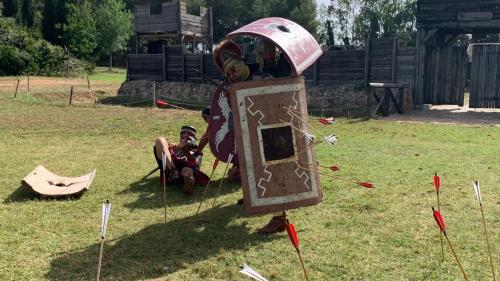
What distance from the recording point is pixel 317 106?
18094 mm

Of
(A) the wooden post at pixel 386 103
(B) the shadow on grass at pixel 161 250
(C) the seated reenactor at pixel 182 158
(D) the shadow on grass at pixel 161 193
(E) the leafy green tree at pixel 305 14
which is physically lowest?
(B) the shadow on grass at pixel 161 250

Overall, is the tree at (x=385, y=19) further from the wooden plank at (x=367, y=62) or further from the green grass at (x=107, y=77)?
the wooden plank at (x=367, y=62)

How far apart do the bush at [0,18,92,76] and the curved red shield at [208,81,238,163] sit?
3413 cm

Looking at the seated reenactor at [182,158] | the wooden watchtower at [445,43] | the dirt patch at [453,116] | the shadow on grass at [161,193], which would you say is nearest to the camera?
the shadow on grass at [161,193]

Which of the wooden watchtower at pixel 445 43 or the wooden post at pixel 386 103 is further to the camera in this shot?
the wooden watchtower at pixel 445 43

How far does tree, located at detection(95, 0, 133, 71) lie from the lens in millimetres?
50031

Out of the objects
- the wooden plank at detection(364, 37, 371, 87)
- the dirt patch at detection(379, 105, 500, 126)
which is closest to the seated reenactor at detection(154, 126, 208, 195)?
the dirt patch at detection(379, 105, 500, 126)

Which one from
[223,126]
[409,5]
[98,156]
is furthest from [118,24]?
[223,126]

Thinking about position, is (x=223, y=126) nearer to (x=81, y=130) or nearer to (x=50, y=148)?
(x=50, y=148)

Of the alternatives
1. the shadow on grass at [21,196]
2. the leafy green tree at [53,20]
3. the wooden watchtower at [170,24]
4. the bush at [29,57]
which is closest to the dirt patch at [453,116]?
the shadow on grass at [21,196]

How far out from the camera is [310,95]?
18.6 m

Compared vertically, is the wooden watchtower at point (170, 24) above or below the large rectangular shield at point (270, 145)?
above

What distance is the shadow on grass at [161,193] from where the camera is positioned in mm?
6172

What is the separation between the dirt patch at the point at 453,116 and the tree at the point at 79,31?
3568 centimetres
